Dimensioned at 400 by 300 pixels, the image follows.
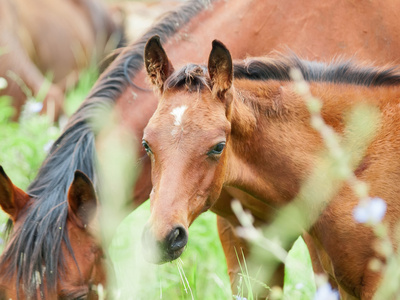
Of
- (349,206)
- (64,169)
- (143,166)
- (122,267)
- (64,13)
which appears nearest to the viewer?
(349,206)

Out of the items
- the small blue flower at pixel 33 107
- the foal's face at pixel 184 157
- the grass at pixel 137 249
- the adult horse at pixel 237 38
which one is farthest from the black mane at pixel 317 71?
the small blue flower at pixel 33 107

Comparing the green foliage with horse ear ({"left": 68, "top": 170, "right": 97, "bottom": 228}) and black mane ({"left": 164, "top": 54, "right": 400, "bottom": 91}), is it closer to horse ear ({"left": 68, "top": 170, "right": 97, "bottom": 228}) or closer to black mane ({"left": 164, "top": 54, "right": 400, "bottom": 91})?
horse ear ({"left": 68, "top": 170, "right": 97, "bottom": 228})

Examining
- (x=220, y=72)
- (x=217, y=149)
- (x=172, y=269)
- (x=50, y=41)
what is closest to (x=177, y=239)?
(x=217, y=149)

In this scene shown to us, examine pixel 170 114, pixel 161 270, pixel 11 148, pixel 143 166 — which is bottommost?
pixel 161 270

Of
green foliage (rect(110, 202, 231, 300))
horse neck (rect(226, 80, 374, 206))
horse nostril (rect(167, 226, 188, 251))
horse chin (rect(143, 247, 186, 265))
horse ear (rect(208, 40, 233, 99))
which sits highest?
horse ear (rect(208, 40, 233, 99))

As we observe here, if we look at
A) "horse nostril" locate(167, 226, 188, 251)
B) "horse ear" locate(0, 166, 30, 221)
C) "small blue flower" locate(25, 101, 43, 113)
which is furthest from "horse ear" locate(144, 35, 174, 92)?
"small blue flower" locate(25, 101, 43, 113)

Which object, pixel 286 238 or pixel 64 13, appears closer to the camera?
pixel 286 238

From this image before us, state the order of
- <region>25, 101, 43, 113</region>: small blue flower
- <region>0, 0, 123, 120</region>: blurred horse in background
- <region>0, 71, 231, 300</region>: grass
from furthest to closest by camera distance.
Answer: <region>0, 0, 123, 120</region>: blurred horse in background
<region>25, 101, 43, 113</region>: small blue flower
<region>0, 71, 231, 300</region>: grass

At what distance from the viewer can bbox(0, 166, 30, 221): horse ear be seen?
3.63 meters

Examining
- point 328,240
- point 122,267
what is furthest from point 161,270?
point 328,240

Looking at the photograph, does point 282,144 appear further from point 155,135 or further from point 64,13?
point 64,13

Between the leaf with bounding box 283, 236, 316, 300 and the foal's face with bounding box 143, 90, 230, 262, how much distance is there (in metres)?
1.00

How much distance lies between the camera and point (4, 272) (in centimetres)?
351

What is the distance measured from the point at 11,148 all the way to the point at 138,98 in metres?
1.64
